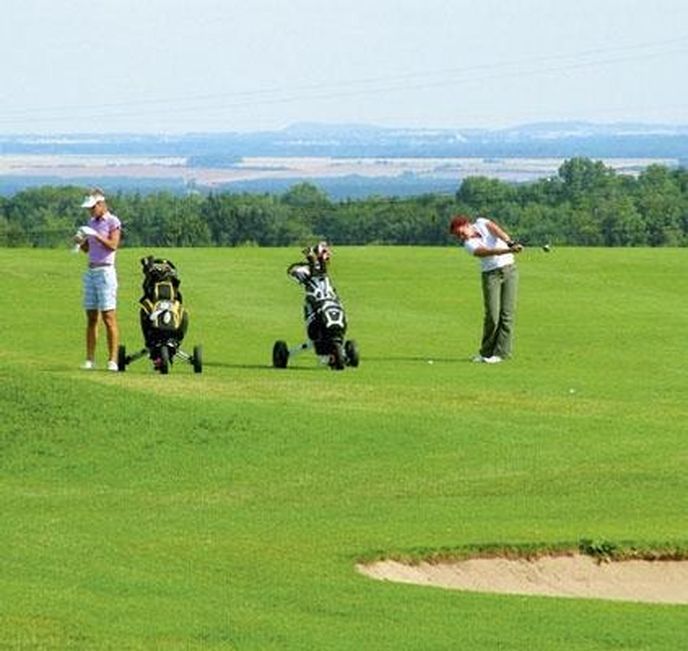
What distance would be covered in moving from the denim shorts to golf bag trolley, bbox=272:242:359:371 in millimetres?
2237

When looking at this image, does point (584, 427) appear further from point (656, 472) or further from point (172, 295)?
point (172, 295)

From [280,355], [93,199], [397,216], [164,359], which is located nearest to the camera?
[93,199]

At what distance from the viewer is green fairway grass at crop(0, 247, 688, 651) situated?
500 inches

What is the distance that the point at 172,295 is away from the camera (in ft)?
83.2

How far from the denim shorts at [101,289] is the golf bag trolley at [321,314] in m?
2.24

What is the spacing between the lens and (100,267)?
24.9 m

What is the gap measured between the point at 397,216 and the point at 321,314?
1969 inches

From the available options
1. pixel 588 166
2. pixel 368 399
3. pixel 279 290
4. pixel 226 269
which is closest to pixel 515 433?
pixel 368 399

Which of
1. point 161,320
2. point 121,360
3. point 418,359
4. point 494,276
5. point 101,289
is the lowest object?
point 418,359

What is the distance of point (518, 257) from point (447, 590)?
32847mm

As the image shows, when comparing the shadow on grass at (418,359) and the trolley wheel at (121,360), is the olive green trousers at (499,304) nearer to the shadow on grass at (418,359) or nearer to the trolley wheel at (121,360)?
the shadow on grass at (418,359)

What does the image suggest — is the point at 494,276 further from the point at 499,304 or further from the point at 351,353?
the point at 351,353

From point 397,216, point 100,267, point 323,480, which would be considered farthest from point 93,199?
point 397,216

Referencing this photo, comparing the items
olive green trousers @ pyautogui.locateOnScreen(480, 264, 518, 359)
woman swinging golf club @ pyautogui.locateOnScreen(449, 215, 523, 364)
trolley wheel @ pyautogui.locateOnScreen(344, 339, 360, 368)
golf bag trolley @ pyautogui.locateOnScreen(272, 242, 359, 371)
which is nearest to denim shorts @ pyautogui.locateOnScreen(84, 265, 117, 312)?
golf bag trolley @ pyautogui.locateOnScreen(272, 242, 359, 371)
